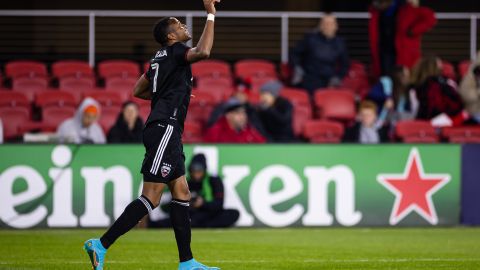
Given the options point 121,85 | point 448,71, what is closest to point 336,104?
point 448,71

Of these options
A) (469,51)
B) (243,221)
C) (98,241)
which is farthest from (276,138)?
(98,241)

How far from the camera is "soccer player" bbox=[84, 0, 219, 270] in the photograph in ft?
30.2

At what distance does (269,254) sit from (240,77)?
763cm

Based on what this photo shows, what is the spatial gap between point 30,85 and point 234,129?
416 cm

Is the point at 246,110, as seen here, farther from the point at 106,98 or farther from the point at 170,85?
the point at 170,85

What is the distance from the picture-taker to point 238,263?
10586mm

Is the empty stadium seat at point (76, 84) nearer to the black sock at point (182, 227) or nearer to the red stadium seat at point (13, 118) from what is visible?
the red stadium seat at point (13, 118)

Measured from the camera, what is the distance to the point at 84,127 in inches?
640

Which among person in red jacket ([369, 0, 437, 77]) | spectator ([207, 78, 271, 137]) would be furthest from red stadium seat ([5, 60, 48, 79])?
person in red jacket ([369, 0, 437, 77])

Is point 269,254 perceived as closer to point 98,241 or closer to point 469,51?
point 98,241

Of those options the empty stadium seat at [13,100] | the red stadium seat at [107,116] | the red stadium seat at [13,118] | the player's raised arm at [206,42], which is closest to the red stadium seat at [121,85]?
the red stadium seat at [107,116]

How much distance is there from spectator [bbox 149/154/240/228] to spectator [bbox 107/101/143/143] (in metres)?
1.14

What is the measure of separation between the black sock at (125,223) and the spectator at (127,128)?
6.83 meters

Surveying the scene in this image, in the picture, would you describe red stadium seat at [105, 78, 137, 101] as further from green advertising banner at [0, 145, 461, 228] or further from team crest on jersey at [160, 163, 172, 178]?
team crest on jersey at [160, 163, 172, 178]
